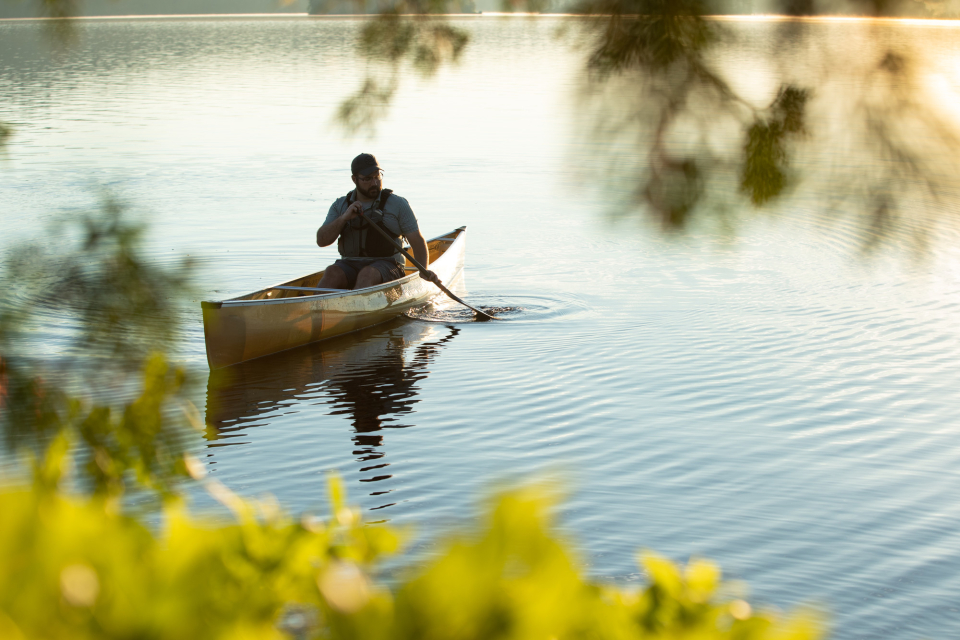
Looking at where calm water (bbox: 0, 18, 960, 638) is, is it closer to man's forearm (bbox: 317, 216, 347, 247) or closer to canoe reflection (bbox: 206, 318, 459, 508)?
canoe reflection (bbox: 206, 318, 459, 508)

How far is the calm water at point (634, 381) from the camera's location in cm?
501

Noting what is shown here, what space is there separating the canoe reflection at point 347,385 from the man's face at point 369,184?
1669 millimetres

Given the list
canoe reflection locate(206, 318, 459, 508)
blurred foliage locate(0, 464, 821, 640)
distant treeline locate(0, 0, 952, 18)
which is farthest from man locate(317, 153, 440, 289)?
blurred foliage locate(0, 464, 821, 640)

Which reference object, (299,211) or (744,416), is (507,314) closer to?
(744,416)

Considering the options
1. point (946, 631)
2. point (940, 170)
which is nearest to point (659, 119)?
point (940, 170)

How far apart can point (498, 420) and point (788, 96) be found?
5092mm

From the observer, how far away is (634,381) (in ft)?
28.2

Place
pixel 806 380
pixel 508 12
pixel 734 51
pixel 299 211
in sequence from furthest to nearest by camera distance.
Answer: pixel 299 211 < pixel 806 380 < pixel 508 12 < pixel 734 51

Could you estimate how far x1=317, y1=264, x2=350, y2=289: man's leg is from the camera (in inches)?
387

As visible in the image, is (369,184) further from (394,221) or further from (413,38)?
(413,38)

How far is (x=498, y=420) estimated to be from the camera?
7566 millimetres

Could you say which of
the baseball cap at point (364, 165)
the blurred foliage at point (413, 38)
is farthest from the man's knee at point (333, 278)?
the blurred foliage at point (413, 38)

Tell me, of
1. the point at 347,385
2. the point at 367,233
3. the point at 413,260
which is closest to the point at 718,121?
the point at 347,385

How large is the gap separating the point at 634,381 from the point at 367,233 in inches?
127
